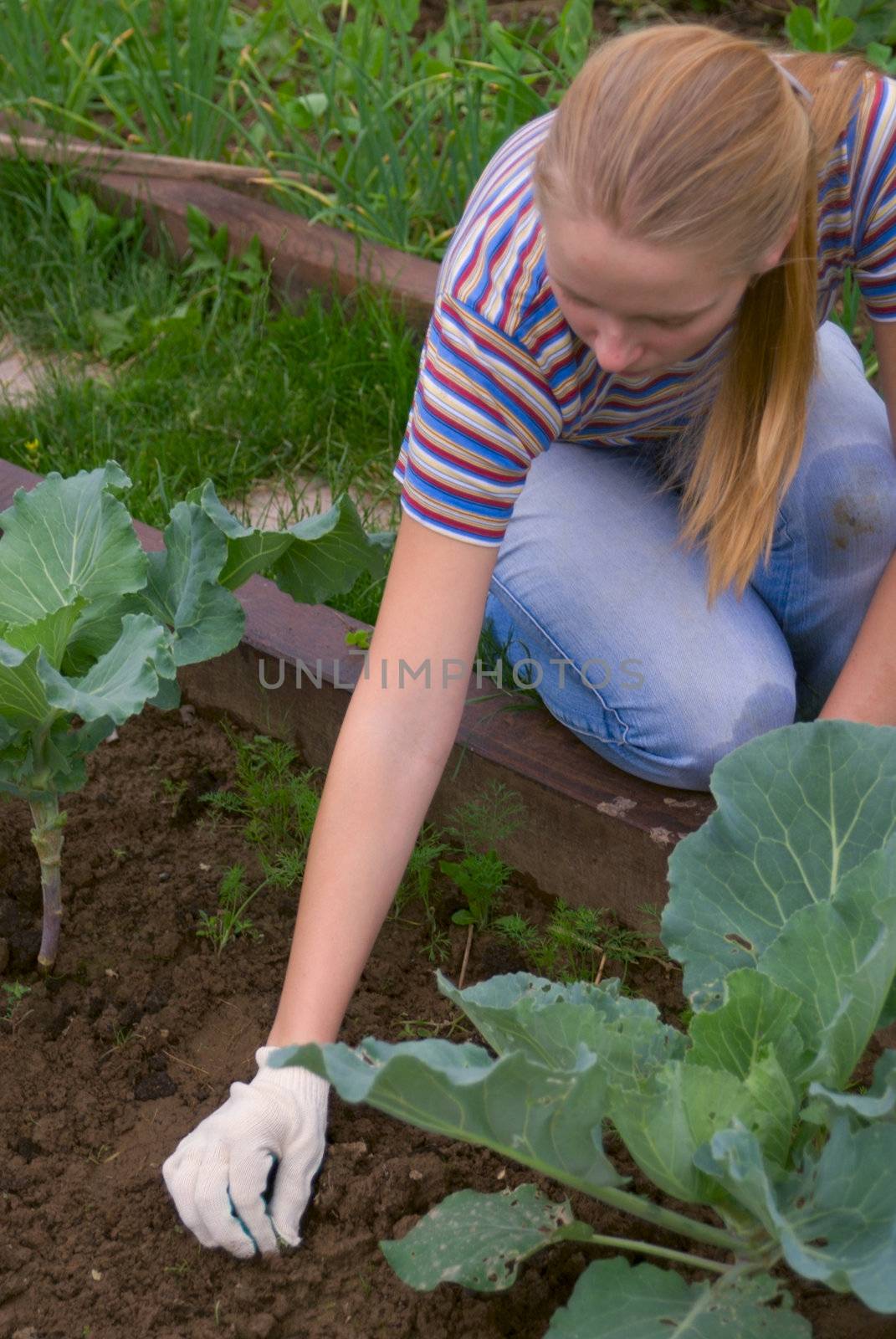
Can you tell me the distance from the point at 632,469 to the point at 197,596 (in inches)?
33.7

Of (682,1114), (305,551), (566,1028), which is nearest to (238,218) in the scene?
(305,551)

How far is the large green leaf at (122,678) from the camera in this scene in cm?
161

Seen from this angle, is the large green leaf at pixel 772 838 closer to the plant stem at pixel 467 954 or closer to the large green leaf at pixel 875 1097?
the large green leaf at pixel 875 1097

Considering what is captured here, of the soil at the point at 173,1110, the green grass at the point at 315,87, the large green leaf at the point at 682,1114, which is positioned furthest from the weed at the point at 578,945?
the green grass at the point at 315,87

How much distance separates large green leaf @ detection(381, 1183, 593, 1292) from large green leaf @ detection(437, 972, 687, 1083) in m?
0.19

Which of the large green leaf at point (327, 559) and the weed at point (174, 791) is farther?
the weed at point (174, 791)

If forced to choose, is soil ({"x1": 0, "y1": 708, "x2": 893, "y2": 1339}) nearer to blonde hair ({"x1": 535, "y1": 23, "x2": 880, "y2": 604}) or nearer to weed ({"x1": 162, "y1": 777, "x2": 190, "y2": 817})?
weed ({"x1": 162, "y1": 777, "x2": 190, "y2": 817})

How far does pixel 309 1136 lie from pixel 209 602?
68 centimetres

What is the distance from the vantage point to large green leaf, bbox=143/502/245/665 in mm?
1896

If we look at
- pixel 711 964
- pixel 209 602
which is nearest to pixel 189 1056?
pixel 209 602

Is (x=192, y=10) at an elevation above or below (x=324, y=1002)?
above

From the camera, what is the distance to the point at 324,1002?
1.70 m

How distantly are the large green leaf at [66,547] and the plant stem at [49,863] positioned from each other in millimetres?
248

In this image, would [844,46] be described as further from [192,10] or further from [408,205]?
[192,10]
